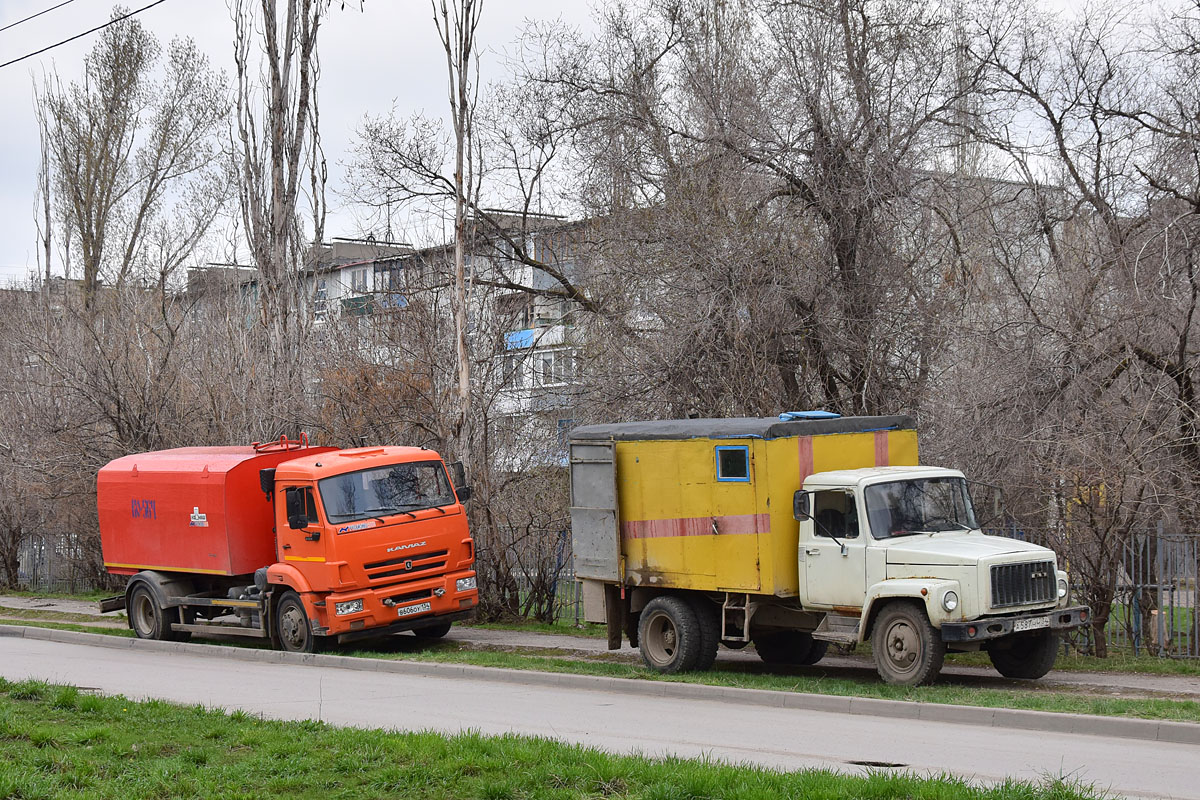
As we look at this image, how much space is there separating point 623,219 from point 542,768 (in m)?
11.9

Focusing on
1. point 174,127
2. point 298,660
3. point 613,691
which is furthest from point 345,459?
point 174,127

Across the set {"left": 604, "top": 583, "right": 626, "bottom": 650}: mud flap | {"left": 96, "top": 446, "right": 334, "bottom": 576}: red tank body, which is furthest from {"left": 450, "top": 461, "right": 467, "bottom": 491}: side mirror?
{"left": 604, "top": 583, "right": 626, "bottom": 650}: mud flap

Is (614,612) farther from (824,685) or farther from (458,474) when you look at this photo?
(458,474)

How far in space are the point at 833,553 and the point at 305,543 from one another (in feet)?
26.4

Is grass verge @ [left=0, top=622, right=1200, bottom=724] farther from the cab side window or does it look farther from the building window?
the building window

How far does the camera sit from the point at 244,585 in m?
19.8

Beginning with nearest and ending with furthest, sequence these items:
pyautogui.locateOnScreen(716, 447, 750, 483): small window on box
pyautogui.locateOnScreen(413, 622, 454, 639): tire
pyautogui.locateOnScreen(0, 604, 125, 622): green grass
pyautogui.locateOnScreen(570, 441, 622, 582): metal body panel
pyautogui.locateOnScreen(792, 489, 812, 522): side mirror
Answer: pyautogui.locateOnScreen(792, 489, 812, 522): side mirror
pyautogui.locateOnScreen(716, 447, 750, 483): small window on box
pyautogui.locateOnScreen(570, 441, 622, 582): metal body panel
pyautogui.locateOnScreen(413, 622, 454, 639): tire
pyautogui.locateOnScreen(0, 604, 125, 622): green grass

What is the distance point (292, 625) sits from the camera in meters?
18.2

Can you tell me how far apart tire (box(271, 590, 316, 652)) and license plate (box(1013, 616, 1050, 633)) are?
985cm

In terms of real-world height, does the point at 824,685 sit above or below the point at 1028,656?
below

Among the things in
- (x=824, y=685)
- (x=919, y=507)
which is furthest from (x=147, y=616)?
(x=919, y=507)

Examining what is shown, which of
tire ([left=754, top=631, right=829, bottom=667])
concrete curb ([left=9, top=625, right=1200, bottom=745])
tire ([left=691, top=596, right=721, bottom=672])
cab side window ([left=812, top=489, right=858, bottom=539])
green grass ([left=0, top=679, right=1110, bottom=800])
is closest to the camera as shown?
green grass ([left=0, top=679, right=1110, bottom=800])

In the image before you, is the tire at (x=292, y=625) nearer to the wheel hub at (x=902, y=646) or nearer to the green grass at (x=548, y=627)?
the green grass at (x=548, y=627)

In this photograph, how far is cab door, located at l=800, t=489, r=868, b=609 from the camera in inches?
523
